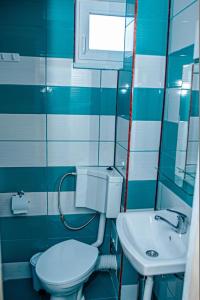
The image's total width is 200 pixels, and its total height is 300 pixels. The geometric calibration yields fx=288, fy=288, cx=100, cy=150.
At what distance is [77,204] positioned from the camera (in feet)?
7.51

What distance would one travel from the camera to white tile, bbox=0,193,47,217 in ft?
7.34

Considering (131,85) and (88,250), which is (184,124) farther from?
(88,250)

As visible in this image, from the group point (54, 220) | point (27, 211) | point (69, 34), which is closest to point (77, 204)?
point (54, 220)

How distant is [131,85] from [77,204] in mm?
1032

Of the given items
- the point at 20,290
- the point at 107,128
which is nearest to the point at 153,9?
the point at 107,128

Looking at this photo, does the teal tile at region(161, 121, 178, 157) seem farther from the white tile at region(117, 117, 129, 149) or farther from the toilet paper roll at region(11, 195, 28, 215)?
the toilet paper roll at region(11, 195, 28, 215)

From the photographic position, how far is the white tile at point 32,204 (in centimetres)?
224

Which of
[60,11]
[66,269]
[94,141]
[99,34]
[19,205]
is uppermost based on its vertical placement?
[60,11]

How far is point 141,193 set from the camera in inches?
77.8

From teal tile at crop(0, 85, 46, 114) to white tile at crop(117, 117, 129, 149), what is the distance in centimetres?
58

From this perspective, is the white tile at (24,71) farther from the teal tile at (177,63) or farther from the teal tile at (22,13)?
the teal tile at (177,63)

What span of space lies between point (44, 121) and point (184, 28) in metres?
1.15

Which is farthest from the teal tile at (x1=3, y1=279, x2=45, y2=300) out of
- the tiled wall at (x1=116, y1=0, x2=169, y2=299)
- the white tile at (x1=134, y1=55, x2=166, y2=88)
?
the white tile at (x1=134, y1=55, x2=166, y2=88)

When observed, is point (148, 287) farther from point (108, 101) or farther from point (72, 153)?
point (108, 101)
